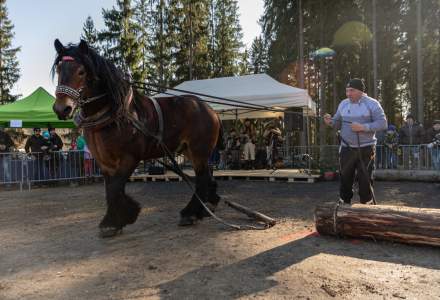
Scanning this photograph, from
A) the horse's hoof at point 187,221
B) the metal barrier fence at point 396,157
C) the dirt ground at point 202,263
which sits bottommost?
the dirt ground at point 202,263

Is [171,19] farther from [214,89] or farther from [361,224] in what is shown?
[361,224]

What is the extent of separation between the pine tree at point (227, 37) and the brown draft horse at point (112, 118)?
96.5 feet

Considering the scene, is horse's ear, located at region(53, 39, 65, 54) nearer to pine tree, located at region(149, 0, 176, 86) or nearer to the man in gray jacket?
the man in gray jacket

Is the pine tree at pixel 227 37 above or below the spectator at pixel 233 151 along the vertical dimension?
above

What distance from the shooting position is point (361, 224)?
416 cm

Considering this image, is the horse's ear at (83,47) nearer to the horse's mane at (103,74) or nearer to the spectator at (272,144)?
the horse's mane at (103,74)

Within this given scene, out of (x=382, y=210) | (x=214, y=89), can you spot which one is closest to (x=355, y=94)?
(x=382, y=210)

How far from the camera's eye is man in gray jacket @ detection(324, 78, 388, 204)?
4605 mm

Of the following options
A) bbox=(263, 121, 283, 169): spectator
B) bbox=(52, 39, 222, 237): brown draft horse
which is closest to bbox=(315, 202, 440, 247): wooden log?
bbox=(52, 39, 222, 237): brown draft horse

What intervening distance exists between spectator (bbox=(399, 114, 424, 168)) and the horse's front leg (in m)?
8.75

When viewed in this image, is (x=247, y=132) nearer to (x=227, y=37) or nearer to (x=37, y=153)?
(x=37, y=153)

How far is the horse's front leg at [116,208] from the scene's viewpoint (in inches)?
167

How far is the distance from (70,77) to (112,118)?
0.59 m

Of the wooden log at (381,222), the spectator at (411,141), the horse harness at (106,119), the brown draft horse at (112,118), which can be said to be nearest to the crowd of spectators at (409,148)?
the spectator at (411,141)
